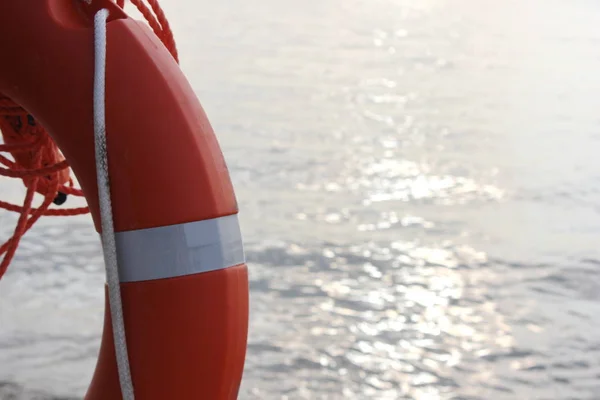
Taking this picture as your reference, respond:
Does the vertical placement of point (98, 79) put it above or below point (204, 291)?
above

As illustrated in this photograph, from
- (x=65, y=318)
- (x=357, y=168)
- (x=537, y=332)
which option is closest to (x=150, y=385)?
(x=65, y=318)

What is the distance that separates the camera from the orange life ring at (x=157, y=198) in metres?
0.93

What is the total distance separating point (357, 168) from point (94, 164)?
1663 mm

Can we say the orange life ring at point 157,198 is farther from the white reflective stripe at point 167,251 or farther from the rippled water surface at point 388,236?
the rippled water surface at point 388,236

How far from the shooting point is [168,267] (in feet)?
3.04

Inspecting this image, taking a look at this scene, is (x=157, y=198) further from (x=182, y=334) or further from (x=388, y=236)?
(x=388, y=236)

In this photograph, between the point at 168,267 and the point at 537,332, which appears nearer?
the point at 168,267

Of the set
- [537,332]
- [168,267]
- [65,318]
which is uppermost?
[168,267]

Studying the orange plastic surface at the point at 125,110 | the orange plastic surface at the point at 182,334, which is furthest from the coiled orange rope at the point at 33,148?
the orange plastic surface at the point at 182,334

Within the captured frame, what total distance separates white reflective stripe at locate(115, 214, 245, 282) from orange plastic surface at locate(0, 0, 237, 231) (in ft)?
0.03

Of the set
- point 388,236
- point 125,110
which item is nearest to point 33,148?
point 125,110

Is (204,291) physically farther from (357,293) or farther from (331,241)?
(331,241)

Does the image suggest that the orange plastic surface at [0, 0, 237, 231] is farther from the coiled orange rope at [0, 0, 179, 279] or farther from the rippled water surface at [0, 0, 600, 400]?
the rippled water surface at [0, 0, 600, 400]

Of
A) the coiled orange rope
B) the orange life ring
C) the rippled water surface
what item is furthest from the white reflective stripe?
the rippled water surface
